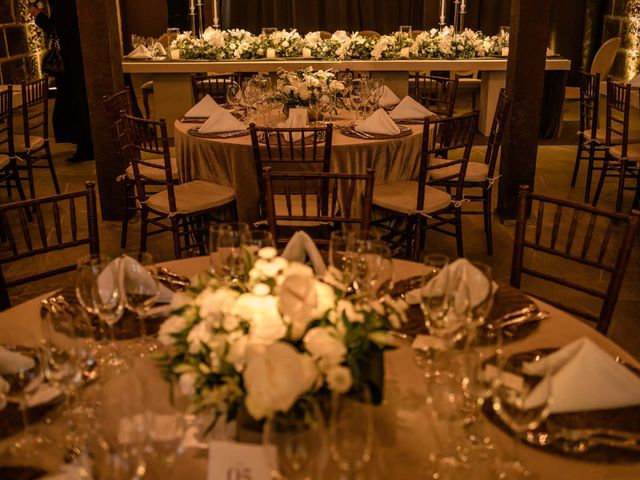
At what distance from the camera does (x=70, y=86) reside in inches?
275

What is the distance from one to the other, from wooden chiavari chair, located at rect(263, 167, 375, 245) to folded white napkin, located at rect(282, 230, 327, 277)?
479mm

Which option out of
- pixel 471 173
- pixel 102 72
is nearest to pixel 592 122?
pixel 471 173

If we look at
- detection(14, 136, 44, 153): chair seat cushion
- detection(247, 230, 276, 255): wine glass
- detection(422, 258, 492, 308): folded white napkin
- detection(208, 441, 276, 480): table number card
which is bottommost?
detection(14, 136, 44, 153): chair seat cushion

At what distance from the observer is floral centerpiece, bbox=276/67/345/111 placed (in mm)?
4500

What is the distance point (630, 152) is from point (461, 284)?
4.01 meters

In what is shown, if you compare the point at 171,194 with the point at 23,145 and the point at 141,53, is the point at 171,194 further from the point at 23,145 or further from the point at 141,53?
the point at 141,53

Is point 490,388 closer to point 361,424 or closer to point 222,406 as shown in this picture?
point 361,424

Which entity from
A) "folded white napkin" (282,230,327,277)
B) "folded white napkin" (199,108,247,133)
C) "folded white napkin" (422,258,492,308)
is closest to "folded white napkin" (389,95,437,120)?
"folded white napkin" (199,108,247,133)

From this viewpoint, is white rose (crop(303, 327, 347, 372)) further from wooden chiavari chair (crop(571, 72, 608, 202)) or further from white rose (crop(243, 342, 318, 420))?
wooden chiavari chair (crop(571, 72, 608, 202))

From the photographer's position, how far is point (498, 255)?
15.4ft

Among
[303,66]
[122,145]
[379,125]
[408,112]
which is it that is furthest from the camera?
[303,66]

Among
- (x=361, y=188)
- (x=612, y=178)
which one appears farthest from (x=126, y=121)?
(x=612, y=178)

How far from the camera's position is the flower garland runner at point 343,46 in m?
7.43

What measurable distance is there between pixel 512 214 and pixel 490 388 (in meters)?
4.00
